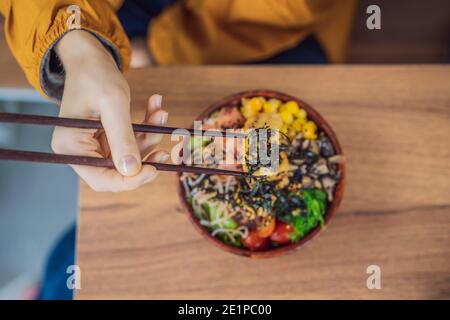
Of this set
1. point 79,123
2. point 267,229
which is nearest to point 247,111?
point 267,229

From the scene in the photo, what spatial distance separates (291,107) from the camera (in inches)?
35.1

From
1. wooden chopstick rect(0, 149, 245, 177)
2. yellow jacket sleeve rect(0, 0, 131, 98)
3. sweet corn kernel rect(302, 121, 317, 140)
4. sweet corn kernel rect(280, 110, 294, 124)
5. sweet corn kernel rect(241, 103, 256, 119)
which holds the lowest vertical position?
wooden chopstick rect(0, 149, 245, 177)

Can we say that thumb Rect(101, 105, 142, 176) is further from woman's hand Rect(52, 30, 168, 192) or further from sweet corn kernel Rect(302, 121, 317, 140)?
sweet corn kernel Rect(302, 121, 317, 140)

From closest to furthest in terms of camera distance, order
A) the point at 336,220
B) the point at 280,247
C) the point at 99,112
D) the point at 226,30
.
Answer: the point at 99,112, the point at 280,247, the point at 336,220, the point at 226,30

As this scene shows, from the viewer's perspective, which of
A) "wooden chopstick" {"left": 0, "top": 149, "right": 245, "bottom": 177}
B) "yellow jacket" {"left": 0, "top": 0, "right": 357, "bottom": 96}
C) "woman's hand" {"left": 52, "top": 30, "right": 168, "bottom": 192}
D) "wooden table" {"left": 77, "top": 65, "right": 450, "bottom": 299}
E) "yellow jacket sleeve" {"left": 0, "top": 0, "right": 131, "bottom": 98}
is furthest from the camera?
"yellow jacket" {"left": 0, "top": 0, "right": 357, "bottom": 96}

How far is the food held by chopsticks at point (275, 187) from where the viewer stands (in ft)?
2.93

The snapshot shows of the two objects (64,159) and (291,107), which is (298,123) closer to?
(291,107)

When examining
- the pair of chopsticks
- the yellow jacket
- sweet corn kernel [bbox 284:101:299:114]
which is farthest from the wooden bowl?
the yellow jacket

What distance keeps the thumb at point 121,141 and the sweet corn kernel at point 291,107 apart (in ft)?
1.08

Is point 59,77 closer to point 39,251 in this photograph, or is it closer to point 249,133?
point 249,133

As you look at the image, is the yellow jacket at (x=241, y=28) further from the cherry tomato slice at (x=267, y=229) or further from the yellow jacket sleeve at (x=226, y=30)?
the cherry tomato slice at (x=267, y=229)

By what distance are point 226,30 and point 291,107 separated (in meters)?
0.48

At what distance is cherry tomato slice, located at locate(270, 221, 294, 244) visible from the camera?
900mm

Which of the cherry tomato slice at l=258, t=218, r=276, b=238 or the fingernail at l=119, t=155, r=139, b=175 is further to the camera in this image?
the cherry tomato slice at l=258, t=218, r=276, b=238
